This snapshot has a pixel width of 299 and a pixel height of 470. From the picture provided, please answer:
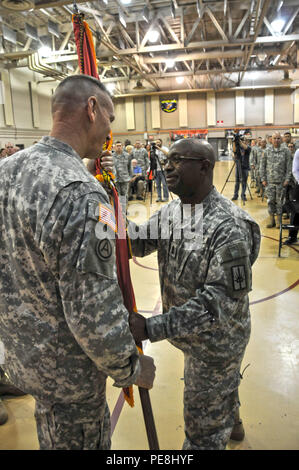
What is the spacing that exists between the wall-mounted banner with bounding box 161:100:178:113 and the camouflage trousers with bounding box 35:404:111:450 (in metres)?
20.5

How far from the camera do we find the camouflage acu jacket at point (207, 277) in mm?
1461

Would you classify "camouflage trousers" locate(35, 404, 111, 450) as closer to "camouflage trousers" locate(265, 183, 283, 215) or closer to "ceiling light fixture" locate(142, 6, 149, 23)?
"camouflage trousers" locate(265, 183, 283, 215)

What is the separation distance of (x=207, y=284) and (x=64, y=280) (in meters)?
0.71

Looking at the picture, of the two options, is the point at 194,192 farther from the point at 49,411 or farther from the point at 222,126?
the point at 222,126

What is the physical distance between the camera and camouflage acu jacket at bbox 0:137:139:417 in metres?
1.04

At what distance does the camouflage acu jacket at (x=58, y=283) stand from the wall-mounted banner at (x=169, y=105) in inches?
797

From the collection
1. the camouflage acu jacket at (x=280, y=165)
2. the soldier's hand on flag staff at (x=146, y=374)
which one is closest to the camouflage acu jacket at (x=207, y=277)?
the soldier's hand on flag staff at (x=146, y=374)

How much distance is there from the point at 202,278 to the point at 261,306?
2.56 meters

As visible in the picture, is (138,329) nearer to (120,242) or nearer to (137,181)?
(120,242)

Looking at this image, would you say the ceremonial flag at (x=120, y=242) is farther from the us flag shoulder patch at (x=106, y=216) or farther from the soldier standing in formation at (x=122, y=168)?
the soldier standing in formation at (x=122, y=168)

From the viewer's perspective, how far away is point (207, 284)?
59.8 inches

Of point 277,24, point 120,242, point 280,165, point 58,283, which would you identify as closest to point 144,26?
point 277,24

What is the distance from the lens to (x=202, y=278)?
1612mm

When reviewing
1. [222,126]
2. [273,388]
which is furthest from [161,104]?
[273,388]
